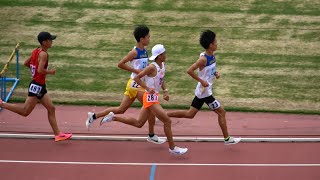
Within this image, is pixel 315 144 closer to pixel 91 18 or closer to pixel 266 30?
pixel 266 30

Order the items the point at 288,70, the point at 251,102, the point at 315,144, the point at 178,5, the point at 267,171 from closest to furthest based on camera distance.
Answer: the point at 267,171 → the point at 315,144 → the point at 251,102 → the point at 288,70 → the point at 178,5

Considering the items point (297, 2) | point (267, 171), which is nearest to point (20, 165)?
point (267, 171)

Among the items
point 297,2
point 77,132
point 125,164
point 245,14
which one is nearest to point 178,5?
point 245,14

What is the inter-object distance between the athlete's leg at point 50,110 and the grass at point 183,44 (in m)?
2.91

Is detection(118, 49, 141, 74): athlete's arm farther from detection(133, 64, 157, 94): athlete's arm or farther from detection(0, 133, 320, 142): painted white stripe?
detection(0, 133, 320, 142): painted white stripe

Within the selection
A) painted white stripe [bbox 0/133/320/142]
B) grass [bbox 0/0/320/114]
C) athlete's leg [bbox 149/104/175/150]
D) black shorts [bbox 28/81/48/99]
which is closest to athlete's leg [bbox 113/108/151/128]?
athlete's leg [bbox 149/104/175/150]

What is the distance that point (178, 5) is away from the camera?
22.7m

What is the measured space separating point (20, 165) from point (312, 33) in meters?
11.5

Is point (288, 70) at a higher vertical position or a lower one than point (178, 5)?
lower

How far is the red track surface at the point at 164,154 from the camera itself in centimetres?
1224

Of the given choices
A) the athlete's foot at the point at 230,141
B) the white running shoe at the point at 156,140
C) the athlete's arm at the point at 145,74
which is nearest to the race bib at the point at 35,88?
the athlete's arm at the point at 145,74

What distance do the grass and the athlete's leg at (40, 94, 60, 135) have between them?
2.91 meters

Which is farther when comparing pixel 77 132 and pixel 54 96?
pixel 54 96

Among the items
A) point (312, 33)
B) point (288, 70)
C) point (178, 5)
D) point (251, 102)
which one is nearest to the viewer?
point (251, 102)
